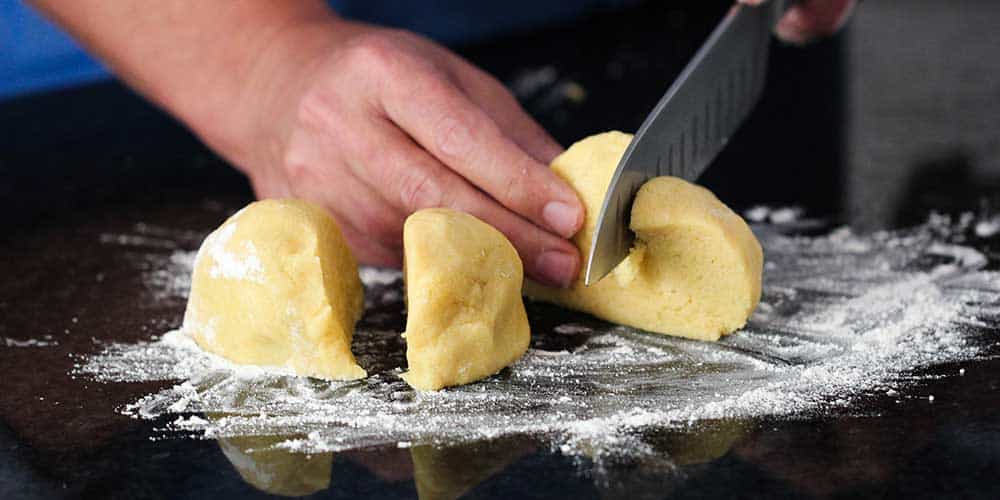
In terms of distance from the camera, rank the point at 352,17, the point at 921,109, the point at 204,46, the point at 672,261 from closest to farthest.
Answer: the point at 672,261
the point at 204,46
the point at 921,109
the point at 352,17

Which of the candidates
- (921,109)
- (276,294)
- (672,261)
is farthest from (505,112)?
(921,109)

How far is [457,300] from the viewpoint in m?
1.34

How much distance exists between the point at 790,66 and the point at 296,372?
1.87 metres

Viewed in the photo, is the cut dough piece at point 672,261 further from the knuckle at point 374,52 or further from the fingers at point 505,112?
the knuckle at point 374,52

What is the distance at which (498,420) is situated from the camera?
1.25 metres

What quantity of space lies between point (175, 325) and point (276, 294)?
0.91ft

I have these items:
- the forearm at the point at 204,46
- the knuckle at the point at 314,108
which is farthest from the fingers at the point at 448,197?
the forearm at the point at 204,46

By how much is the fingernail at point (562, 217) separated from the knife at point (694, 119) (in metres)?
0.07

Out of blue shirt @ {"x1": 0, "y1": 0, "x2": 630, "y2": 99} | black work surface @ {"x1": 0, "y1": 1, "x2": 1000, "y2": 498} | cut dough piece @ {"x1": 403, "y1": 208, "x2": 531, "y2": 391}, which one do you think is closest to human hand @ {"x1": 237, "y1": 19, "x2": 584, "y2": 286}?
cut dough piece @ {"x1": 403, "y1": 208, "x2": 531, "y2": 391}

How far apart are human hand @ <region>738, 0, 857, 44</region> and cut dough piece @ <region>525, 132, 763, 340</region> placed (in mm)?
944

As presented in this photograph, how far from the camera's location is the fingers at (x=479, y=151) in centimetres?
148

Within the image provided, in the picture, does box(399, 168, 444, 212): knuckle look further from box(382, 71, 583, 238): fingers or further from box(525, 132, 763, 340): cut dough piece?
box(525, 132, 763, 340): cut dough piece

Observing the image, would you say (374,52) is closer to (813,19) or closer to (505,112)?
(505,112)

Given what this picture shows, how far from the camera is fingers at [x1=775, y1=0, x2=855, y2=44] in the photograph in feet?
7.53
